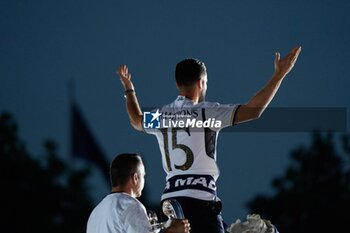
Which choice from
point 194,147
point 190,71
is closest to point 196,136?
point 194,147

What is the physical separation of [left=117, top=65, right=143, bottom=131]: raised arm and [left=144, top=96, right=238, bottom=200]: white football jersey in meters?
0.28

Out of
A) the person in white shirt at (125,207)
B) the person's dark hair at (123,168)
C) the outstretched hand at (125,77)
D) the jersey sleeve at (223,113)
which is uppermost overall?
the outstretched hand at (125,77)

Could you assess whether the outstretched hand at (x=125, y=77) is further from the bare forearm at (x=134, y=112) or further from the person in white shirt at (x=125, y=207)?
the person in white shirt at (x=125, y=207)

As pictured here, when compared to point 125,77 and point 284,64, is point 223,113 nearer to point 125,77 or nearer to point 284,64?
point 284,64

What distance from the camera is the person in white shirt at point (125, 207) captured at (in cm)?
641

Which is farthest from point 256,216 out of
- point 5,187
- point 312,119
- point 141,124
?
point 5,187

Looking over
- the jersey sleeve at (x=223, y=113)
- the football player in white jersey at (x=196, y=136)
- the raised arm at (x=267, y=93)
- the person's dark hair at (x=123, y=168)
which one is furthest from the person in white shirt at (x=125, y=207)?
the raised arm at (x=267, y=93)

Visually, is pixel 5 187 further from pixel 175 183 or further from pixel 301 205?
pixel 175 183

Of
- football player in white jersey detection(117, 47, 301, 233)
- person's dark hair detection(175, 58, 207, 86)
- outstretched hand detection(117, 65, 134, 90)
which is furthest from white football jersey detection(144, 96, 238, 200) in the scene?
outstretched hand detection(117, 65, 134, 90)

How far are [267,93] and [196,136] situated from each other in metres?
0.50

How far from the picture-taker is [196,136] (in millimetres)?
6594

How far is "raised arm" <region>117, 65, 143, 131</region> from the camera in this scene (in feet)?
22.6

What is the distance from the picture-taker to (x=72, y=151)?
16.1 meters

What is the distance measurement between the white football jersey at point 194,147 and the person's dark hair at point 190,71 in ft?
0.44
